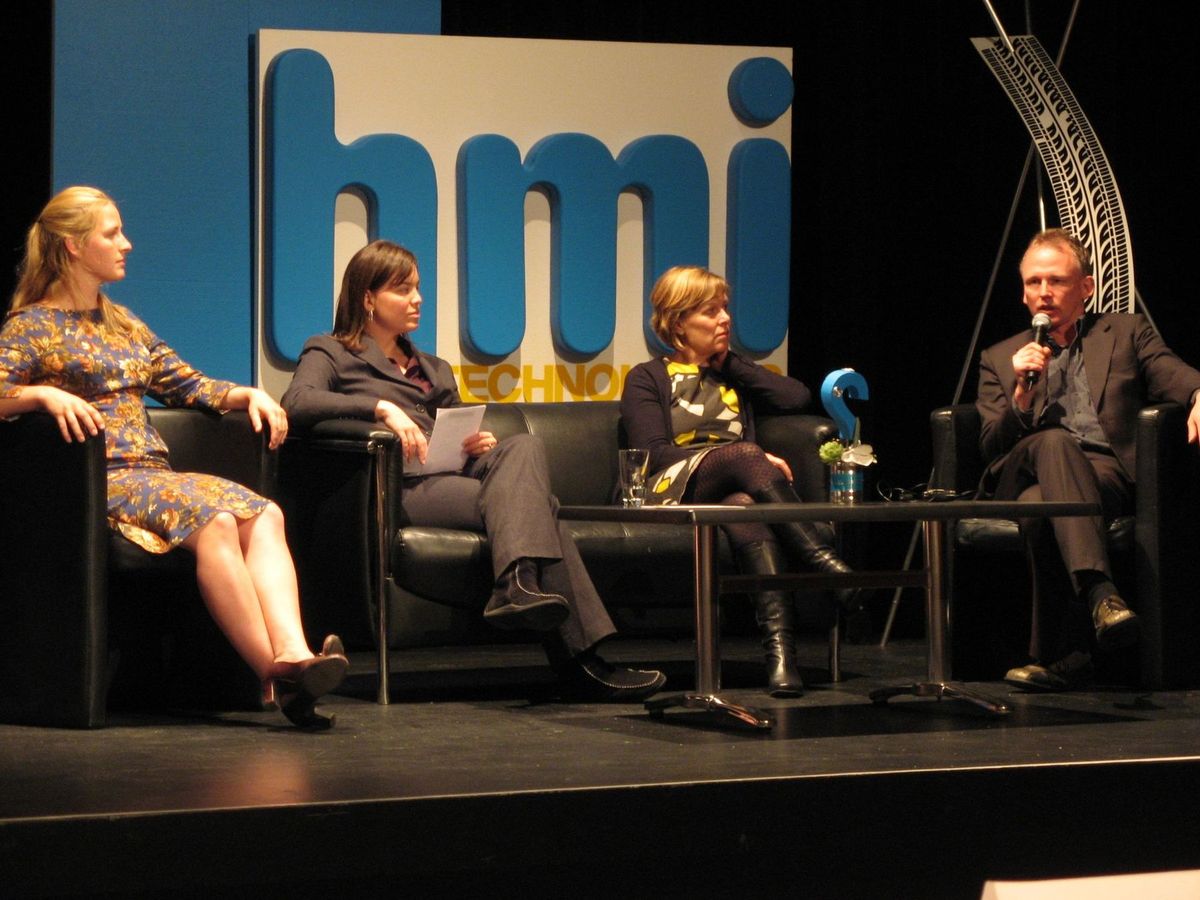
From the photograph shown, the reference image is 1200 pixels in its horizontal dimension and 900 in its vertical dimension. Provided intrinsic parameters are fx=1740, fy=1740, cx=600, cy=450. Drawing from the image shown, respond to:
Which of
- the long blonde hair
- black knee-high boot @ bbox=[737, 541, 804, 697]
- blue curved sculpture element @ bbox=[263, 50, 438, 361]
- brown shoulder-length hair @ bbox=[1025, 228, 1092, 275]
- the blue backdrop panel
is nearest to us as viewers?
the long blonde hair

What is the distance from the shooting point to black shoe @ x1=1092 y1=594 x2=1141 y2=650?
3.86m

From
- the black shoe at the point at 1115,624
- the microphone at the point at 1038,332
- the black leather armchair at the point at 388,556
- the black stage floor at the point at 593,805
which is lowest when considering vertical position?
the black stage floor at the point at 593,805

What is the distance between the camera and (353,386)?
4355mm

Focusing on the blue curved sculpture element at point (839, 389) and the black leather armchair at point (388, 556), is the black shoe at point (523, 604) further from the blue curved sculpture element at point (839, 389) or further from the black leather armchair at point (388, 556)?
the blue curved sculpture element at point (839, 389)

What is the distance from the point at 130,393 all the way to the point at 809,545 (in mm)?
1610

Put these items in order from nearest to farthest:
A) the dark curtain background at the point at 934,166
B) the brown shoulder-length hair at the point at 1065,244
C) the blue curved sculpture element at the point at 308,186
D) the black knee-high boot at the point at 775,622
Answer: the black knee-high boot at the point at 775,622
the brown shoulder-length hair at the point at 1065,244
the blue curved sculpture element at the point at 308,186
the dark curtain background at the point at 934,166

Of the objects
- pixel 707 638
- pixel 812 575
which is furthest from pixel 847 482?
pixel 707 638

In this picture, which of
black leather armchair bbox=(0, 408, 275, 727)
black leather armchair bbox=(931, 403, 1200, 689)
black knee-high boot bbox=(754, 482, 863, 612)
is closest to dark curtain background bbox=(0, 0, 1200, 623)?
black leather armchair bbox=(931, 403, 1200, 689)

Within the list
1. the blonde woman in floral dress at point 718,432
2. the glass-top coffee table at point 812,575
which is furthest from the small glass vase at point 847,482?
the blonde woman in floral dress at point 718,432

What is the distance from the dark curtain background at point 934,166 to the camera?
5.95 metres

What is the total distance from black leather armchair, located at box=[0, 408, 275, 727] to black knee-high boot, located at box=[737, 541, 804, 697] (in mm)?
1188

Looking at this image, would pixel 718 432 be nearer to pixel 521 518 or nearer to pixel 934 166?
pixel 521 518

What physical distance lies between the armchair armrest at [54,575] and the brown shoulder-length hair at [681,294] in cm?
162

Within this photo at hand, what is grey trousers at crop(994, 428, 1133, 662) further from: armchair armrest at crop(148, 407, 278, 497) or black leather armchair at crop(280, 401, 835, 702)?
armchair armrest at crop(148, 407, 278, 497)
